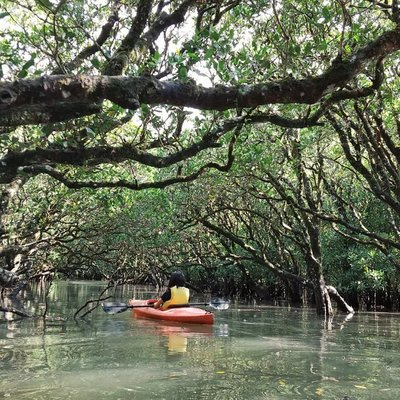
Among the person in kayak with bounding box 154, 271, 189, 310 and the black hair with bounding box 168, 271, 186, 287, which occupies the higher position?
the black hair with bounding box 168, 271, 186, 287

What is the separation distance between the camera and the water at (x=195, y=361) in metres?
6.19

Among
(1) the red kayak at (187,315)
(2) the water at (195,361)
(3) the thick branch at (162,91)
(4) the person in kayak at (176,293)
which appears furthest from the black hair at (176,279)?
(3) the thick branch at (162,91)

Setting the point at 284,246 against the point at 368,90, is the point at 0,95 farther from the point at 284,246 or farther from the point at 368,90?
the point at 284,246

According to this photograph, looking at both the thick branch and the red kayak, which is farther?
the red kayak

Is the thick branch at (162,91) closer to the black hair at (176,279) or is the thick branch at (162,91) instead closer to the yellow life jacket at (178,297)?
the black hair at (176,279)

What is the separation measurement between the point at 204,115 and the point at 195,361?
3.86 metres

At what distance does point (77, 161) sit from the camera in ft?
21.2

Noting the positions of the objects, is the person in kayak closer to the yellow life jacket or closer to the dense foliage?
the yellow life jacket

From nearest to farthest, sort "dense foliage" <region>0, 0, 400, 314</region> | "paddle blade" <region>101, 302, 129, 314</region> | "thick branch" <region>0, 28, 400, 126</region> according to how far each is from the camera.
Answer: "thick branch" <region>0, 28, 400, 126</region> < "dense foliage" <region>0, 0, 400, 314</region> < "paddle blade" <region>101, 302, 129, 314</region>

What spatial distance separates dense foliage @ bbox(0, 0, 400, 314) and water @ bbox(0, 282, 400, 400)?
2335mm

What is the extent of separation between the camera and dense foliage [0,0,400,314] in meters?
4.59

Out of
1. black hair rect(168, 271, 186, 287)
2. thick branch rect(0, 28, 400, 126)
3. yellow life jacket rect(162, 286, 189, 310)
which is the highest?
thick branch rect(0, 28, 400, 126)

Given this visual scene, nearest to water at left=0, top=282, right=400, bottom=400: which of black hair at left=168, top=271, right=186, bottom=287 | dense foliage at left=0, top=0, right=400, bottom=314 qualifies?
black hair at left=168, top=271, right=186, bottom=287

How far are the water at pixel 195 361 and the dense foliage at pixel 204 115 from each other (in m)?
2.34
